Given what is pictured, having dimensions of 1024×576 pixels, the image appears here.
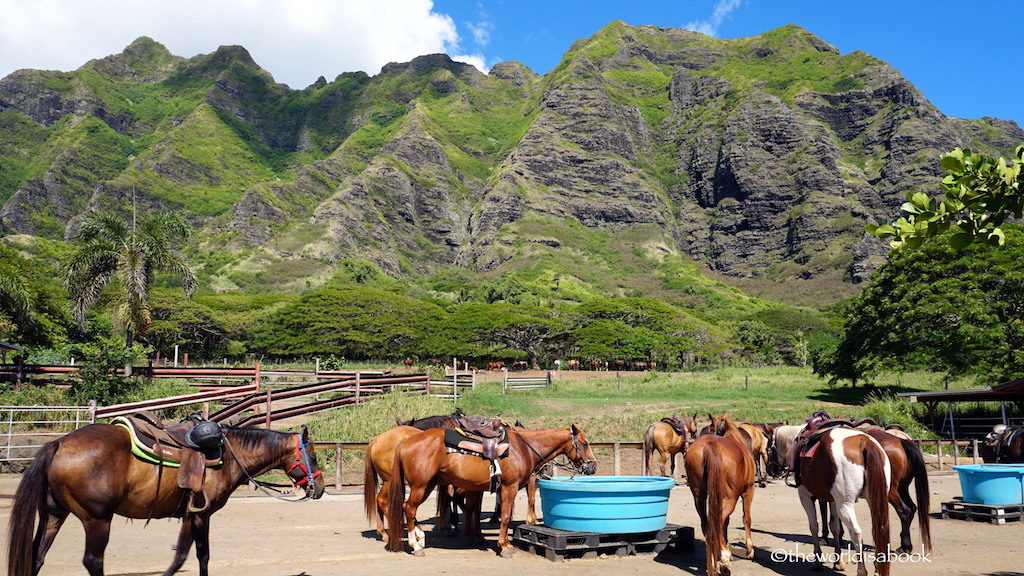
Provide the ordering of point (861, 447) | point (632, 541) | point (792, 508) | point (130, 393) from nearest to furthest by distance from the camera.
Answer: point (861, 447) → point (632, 541) → point (792, 508) → point (130, 393)

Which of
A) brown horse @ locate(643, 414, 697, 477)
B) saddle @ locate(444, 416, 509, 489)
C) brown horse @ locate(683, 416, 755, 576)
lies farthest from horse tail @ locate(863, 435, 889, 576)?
brown horse @ locate(643, 414, 697, 477)

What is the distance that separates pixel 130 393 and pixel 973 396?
31214 millimetres

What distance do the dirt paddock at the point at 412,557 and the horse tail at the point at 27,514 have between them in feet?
7.72

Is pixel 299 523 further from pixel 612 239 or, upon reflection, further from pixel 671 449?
pixel 612 239

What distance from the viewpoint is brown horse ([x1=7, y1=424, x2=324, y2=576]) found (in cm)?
641

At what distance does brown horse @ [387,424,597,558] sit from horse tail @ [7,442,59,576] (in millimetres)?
4413

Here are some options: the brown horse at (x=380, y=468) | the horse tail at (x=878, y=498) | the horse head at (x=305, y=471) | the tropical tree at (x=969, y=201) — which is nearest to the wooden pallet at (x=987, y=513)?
the horse tail at (x=878, y=498)

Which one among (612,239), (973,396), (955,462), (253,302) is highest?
(612,239)

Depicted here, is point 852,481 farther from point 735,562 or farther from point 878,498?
point 735,562

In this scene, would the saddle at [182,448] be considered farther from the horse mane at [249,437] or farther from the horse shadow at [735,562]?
the horse shadow at [735,562]

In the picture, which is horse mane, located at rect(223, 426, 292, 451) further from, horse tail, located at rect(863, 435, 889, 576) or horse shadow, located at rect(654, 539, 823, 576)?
horse tail, located at rect(863, 435, 889, 576)

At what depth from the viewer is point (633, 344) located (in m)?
69.6

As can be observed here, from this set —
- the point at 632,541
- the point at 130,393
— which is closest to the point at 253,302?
the point at 130,393

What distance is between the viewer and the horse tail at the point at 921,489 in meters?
8.48
